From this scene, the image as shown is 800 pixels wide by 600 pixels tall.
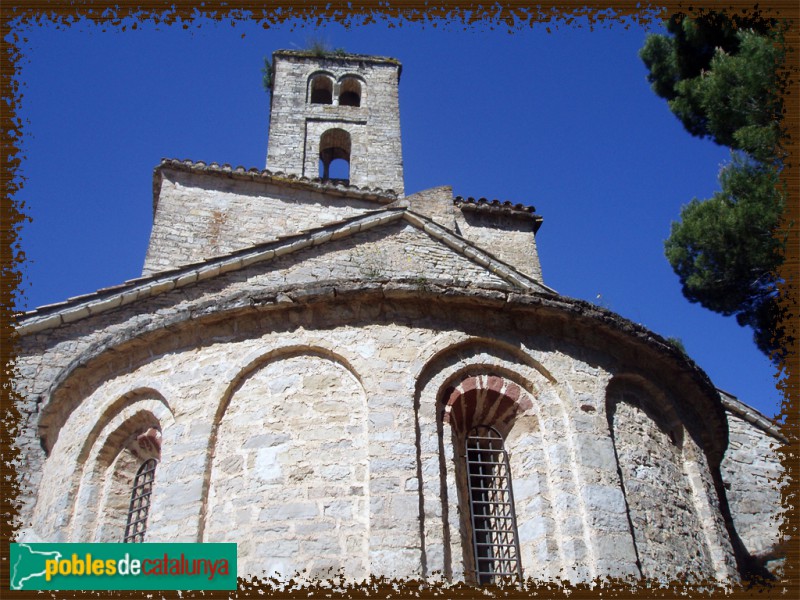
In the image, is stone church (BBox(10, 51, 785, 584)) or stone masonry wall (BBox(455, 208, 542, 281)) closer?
stone church (BBox(10, 51, 785, 584))

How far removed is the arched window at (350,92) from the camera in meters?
21.0

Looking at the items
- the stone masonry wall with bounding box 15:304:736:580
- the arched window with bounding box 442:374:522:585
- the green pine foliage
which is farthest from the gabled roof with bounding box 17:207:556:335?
the arched window with bounding box 442:374:522:585

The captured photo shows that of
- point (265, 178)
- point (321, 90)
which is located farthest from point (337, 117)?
point (265, 178)

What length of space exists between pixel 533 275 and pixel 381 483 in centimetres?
968

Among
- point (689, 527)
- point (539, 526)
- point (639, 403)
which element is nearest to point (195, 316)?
point (539, 526)

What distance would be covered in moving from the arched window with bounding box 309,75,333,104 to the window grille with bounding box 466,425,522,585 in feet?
51.9

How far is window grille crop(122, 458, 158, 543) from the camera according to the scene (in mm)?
6582

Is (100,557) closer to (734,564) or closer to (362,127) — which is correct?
(734,564)

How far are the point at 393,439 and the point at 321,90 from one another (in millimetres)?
16779

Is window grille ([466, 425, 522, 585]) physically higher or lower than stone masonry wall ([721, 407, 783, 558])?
lower

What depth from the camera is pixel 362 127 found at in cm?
1955

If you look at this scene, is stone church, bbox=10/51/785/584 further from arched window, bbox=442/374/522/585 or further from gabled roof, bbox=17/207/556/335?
gabled roof, bbox=17/207/556/335

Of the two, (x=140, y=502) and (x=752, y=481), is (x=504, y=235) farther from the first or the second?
(x=140, y=502)

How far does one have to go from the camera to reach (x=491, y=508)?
6.31m
